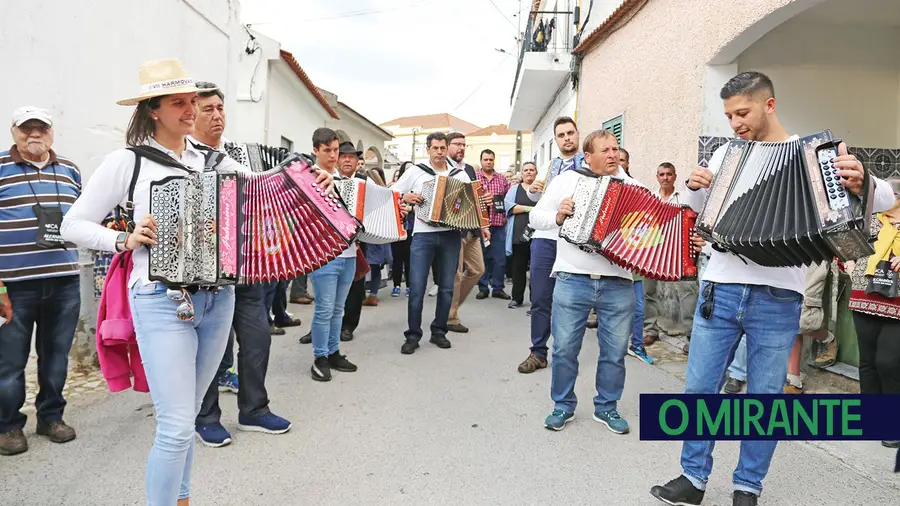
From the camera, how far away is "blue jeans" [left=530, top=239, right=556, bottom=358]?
5262 millimetres

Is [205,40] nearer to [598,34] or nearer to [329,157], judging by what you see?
[329,157]

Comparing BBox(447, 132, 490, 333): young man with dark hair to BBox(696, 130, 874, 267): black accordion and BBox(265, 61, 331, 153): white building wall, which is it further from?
BBox(265, 61, 331, 153): white building wall

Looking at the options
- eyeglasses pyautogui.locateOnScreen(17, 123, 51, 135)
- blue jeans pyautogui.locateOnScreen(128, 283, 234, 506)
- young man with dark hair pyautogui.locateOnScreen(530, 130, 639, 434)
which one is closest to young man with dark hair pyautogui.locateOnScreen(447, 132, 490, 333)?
young man with dark hair pyautogui.locateOnScreen(530, 130, 639, 434)

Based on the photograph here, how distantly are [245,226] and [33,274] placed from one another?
2.04 metres

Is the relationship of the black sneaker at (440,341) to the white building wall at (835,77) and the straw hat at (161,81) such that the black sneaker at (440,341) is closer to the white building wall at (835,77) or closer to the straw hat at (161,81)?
the straw hat at (161,81)

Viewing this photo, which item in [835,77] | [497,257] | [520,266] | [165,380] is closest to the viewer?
[165,380]

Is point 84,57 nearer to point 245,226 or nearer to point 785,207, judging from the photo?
point 245,226

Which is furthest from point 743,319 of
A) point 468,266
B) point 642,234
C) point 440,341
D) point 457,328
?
point 468,266

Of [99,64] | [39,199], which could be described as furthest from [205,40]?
[39,199]

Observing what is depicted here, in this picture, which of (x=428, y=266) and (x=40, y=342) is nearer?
(x=40, y=342)

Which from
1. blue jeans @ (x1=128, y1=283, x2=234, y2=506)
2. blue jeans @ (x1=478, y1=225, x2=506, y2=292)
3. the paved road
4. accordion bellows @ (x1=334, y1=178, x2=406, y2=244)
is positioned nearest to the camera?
blue jeans @ (x1=128, y1=283, x2=234, y2=506)

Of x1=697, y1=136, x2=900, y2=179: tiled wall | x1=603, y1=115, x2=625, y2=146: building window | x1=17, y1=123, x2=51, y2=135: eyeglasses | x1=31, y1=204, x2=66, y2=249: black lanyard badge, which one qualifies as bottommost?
x1=31, y1=204, x2=66, y2=249: black lanyard badge

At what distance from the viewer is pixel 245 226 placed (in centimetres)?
246

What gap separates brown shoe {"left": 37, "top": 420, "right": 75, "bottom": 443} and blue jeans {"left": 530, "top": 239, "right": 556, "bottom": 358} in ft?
11.7
